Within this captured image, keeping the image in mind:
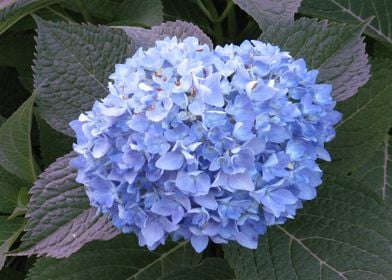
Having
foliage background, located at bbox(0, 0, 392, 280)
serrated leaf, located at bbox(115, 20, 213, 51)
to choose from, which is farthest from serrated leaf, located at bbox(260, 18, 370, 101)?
serrated leaf, located at bbox(115, 20, 213, 51)

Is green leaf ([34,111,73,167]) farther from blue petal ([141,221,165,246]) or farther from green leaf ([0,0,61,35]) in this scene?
blue petal ([141,221,165,246])

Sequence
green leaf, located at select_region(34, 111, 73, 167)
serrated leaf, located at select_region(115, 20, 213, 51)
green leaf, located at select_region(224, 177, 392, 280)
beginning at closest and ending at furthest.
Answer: green leaf, located at select_region(224, 177, 392, 280) → serrated leaf, located at select_region(115, 20, 213, 51) → green leaf, located at select_region(34, 111, 73, 167)

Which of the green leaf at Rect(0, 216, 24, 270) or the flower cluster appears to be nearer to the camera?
the flower cluster

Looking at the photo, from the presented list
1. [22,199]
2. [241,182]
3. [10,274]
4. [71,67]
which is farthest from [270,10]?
[10,274]

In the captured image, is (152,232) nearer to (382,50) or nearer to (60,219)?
(60,219)

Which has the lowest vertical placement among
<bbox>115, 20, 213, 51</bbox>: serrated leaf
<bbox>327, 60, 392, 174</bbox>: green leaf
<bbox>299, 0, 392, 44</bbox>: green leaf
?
<bbox>327, 60, 392, 174</bbox>: green leaf

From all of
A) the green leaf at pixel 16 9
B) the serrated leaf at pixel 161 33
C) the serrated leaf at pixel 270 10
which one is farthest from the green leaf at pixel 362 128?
the green leaf at pixel 16 9

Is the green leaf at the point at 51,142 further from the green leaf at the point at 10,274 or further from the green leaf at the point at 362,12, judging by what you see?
the green leaf at the point at 362,12
